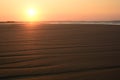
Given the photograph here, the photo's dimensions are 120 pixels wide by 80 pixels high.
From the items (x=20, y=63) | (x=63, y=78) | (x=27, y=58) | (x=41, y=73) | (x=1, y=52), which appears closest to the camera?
(x=63, y=78)

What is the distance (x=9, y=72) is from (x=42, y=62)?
1124mm

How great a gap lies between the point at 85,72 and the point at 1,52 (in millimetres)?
3319

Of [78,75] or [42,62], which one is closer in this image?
[78,75]

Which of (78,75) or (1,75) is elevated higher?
(1,75)

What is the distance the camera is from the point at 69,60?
18.9 ft

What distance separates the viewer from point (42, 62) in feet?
18.2

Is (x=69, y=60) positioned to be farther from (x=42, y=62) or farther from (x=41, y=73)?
(x=41, y=73)

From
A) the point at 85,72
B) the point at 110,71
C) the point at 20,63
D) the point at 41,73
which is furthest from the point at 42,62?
the point at 110,71

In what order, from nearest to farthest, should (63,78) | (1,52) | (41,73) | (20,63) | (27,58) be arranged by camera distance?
(63,78), (41,73), (20,63), (27,58), (1,52)

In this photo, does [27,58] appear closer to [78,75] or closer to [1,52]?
[1,52]

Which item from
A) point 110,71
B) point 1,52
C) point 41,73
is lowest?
point 110,71

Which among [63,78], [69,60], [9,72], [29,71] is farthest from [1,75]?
[69,60]

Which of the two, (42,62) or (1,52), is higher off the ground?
(1,52)

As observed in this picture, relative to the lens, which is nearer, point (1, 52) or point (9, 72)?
point (9, 72)
